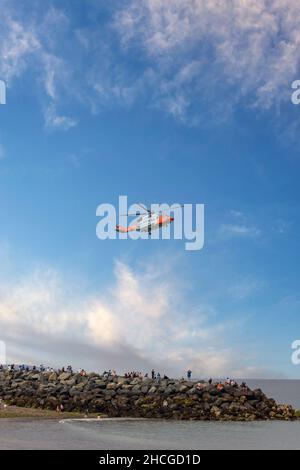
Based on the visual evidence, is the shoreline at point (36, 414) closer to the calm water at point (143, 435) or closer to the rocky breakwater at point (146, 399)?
the rocky breakwater at point (146, 399)

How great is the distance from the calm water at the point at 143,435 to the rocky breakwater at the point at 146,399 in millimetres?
4294

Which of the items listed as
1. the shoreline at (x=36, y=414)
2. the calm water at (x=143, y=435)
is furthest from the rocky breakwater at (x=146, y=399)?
the calm water at (x=143, y=435)

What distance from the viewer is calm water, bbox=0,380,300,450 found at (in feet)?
125

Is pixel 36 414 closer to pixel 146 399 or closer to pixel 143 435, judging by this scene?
pixel 146 399

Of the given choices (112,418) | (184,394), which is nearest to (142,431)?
(112,418)

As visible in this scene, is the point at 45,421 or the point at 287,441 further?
the point at 45,421

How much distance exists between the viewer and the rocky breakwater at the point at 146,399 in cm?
5769

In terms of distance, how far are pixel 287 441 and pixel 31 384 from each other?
3469cm

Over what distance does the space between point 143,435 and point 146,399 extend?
1700 centimetres

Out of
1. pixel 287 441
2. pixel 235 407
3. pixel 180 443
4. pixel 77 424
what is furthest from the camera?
pixel 235 407
